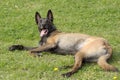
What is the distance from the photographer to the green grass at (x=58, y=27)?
Answer: 7082 mm

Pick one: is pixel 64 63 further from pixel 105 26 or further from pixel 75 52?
pixel 105 26

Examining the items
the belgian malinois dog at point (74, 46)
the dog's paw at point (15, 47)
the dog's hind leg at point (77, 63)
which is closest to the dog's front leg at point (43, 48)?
the belgian malinois dog at point (74, 46)

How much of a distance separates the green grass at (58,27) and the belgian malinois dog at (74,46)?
133 mm

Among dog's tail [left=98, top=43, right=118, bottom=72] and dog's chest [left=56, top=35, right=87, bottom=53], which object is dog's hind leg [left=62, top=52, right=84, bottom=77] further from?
dog's chest [left=56, top=35, right=87, bottom=53]

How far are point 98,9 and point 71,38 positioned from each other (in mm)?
3841

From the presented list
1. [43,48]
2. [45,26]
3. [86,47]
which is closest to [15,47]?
[43,48]

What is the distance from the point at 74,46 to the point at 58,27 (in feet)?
8.92

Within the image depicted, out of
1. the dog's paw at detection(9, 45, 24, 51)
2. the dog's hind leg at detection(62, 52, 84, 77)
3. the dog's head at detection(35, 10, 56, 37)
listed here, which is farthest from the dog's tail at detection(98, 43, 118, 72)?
the dog's paw at detection(9, 45, 24, 51)

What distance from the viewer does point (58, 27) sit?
35.4ft

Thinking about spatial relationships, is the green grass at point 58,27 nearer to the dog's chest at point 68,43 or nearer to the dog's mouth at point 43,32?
the dog's chest at point 68,43

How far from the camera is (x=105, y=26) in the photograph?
427 inches

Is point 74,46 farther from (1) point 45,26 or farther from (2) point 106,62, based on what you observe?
(2) point 106,62

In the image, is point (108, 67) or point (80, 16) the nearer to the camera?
point (108, 67)

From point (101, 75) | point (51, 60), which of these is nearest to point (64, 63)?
point (51, 60)
